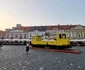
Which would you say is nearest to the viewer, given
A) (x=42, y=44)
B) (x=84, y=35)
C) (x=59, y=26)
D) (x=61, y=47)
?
(x=61, y=47)

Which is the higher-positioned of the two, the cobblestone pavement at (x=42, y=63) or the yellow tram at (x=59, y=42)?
the yellow tram at (x=59, y=42)

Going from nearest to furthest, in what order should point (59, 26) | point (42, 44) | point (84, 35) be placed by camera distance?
point (42, 44)
point (84, 35)
point (59, 26)

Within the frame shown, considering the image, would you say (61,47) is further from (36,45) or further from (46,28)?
(46,28)

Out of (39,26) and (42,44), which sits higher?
(39,26)

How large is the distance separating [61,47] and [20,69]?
2044cm

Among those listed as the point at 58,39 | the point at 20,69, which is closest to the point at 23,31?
the point at 58,39

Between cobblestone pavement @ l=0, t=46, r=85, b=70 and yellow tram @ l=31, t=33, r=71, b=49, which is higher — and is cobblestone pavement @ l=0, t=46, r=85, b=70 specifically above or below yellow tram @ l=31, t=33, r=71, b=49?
below

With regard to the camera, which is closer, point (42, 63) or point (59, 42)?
point (42, 63)

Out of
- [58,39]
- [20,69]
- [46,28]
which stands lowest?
[20,69]

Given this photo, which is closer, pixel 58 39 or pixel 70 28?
pixel 58 39

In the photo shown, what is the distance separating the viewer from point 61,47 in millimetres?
31609

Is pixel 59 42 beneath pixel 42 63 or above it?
above

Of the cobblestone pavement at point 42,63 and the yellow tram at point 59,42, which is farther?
the yellow tram at point 59,42

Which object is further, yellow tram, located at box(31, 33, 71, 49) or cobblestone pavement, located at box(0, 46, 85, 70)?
yellow tram, located at box(31, 33, 71, 49)
